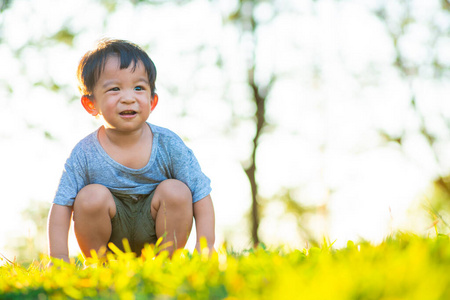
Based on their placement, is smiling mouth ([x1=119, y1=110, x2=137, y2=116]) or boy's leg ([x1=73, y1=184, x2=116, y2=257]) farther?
smiling mouth ([x1=119, y1=110, x2=137, y2=116])

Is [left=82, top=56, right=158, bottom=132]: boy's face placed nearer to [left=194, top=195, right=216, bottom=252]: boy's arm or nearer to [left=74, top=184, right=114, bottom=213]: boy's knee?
[left=74, top=184, right=114, bottom=213]: boy's knee

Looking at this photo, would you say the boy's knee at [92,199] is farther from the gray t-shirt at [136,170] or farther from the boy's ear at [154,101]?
the boy's ear at [154,101]

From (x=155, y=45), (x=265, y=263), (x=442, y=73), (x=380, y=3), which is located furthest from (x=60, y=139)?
(x=265, y=263)

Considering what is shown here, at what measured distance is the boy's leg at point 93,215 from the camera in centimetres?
259

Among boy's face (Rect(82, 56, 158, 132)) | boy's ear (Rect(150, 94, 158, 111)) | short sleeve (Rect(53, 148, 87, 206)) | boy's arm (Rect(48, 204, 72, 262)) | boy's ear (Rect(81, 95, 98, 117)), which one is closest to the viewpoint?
boy's arm (Rect(48, 204, 72, 262))

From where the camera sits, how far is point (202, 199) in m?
2.78

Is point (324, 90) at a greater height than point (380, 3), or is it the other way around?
point (380, 3)

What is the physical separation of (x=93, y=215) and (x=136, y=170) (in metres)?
0.38

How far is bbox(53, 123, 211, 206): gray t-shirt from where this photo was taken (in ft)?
9.09

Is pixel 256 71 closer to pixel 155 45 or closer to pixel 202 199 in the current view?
pixel 155 45

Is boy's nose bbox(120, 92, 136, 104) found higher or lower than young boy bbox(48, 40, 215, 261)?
higher

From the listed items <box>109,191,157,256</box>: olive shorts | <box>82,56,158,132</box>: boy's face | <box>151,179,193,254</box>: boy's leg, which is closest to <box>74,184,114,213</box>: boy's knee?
<box>109,191,157,256</box>: olive shorts

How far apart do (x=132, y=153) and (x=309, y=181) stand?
12223 millimetres

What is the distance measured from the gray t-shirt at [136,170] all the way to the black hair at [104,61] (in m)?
0.33
